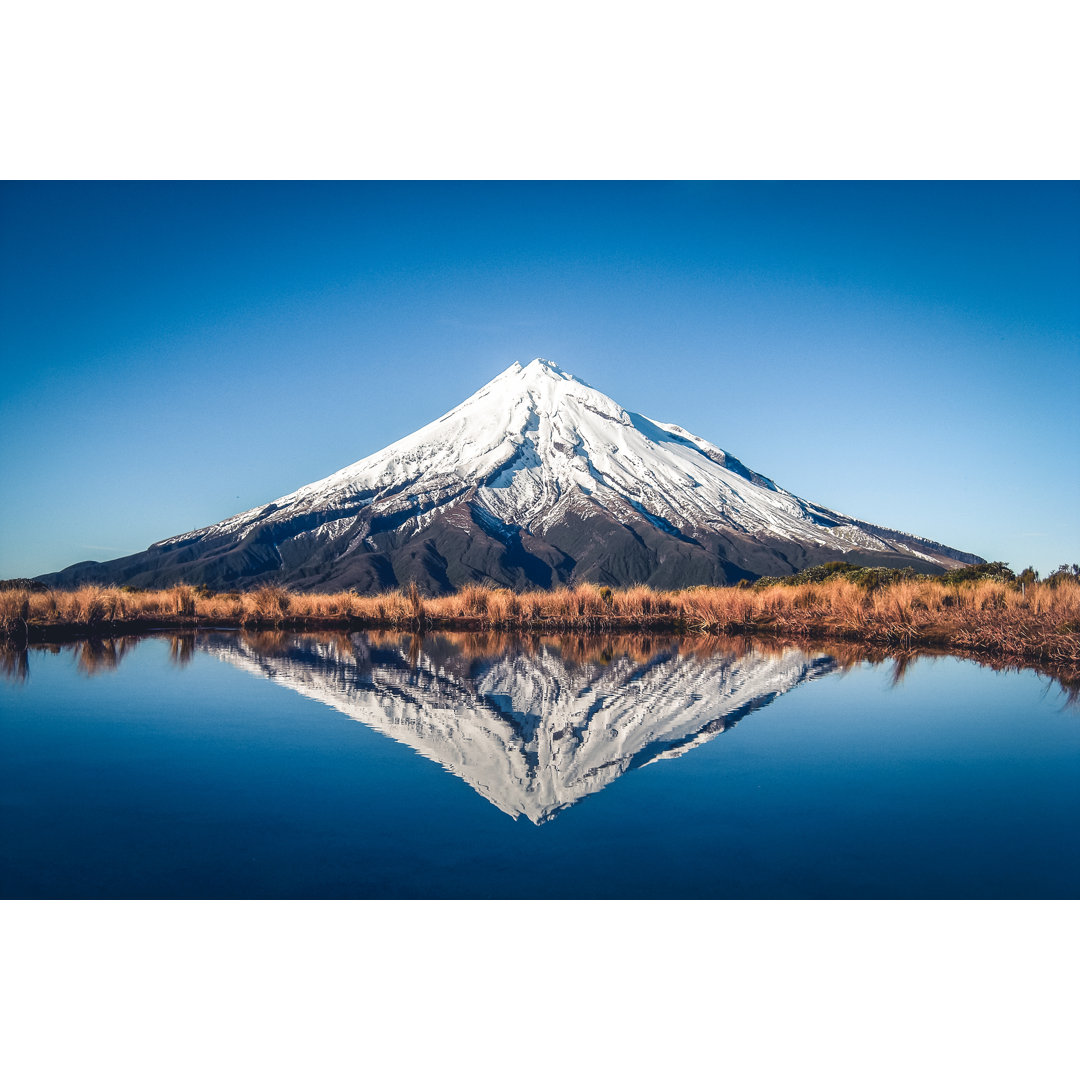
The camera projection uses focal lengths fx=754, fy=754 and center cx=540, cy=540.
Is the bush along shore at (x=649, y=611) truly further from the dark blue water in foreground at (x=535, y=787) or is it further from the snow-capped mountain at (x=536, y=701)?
the dark blue water in foreground at (x=535, y=787)

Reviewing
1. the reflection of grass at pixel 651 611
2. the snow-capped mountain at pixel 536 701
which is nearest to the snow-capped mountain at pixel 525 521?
the reflection of grass at pixel 651 611

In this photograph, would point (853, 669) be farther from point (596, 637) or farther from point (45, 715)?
point (45, 715)

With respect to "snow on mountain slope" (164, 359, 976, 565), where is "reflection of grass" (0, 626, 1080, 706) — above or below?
below

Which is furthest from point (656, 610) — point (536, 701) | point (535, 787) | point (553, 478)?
point (553, 478)

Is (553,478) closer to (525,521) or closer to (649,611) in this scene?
(525,521)

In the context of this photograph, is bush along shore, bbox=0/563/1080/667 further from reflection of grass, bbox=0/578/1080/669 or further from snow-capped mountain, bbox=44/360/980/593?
snow-capped mountain, bbox=44/360/980/593

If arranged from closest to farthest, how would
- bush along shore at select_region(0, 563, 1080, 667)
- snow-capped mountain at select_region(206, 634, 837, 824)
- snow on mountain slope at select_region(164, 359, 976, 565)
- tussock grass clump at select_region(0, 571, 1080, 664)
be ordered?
snow-capped mountain at select_region(206, 634, 837, 824)
bush along shore at select_region(0, 563, 1080, 667)
tussock grass clump at select_region(0, 571, 1080, 664)
snow on mountain slope at select_region(164, 359, 976, 565)

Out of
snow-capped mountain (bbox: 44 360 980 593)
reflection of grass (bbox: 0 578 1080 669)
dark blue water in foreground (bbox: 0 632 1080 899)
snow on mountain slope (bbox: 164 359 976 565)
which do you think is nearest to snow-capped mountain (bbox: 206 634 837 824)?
dark blue water in foreground (bbox: 0 632 1080 899)
